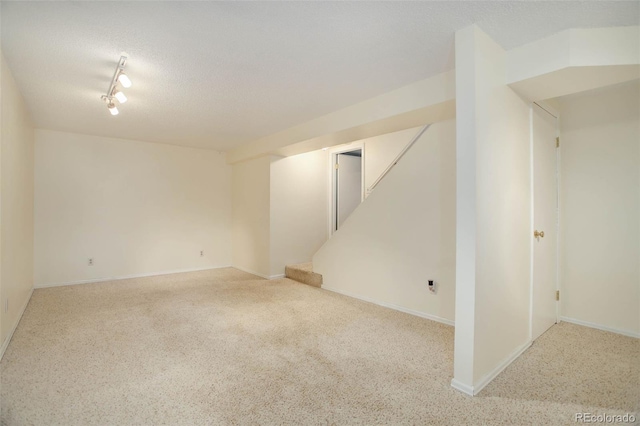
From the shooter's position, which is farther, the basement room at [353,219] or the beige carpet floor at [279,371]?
the basement room at [353,219]

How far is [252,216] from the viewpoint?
5621 mm

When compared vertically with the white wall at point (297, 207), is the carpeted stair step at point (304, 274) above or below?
below

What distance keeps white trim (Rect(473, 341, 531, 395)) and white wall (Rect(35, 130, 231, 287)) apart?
5.09m

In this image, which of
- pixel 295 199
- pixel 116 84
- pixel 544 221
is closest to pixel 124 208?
pixel 295 199

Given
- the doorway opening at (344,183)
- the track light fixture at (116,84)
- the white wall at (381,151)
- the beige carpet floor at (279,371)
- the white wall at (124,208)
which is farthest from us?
the doorway opening at (344,183)

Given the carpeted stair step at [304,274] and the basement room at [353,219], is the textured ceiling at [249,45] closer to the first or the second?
the basement room at [353,219]

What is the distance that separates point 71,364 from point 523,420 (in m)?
3.05

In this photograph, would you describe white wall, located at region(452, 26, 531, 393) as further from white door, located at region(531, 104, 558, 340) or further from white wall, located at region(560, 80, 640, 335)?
white wall, located at region(560, 80, 640, 335)

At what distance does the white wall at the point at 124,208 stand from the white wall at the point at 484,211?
499 cm

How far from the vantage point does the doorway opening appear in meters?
5.80

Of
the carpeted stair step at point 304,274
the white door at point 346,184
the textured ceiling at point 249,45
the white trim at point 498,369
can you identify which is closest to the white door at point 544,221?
the white trim at point 498,369

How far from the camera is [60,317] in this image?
10.9 ft

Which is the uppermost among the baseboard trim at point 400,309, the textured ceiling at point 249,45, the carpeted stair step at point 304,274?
the textured ceiling at point 249,45

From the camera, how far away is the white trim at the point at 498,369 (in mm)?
2014
